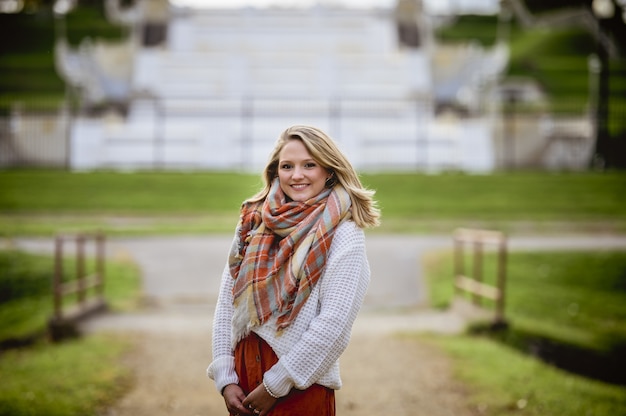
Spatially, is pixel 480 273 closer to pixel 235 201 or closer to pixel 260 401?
pixel 260 401

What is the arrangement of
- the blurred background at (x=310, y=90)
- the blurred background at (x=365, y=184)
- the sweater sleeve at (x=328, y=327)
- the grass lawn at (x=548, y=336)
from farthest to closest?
1. the blurred background at (x=310, y=90)
2. the blurred background at (x=365, y=184)
3. the grass lawn at (x=548, y=336)
4. the sweater sleeve at (x=328, y=327)

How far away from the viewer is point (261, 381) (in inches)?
120

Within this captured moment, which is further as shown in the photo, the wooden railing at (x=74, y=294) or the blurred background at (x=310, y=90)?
the blurred background at (x=310, y=90)

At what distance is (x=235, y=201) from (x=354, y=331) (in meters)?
7.70

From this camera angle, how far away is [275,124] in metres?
22.8

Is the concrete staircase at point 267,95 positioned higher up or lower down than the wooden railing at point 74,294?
higher up

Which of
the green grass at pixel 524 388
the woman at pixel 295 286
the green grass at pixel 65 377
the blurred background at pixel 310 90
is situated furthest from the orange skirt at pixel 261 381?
the blurred background at pixel 310 90

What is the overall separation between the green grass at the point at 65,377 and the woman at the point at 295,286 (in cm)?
310

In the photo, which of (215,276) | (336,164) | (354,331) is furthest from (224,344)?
(215,276)

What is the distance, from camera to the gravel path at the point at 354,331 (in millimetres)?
6230

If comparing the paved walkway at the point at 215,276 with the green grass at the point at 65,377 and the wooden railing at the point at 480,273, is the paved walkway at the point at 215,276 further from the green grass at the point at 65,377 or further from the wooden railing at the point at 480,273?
the green grass at the point at 65,377

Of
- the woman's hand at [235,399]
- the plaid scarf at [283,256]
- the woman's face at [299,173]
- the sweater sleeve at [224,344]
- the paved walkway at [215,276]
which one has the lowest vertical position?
the paved walkway at [215,276]

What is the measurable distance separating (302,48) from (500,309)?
73.9 ft

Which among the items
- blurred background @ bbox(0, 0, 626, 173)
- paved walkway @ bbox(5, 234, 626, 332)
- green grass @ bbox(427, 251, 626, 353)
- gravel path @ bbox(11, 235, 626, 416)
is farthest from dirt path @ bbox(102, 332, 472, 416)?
blurred background @ bbox(0, 0, 626, 173)
